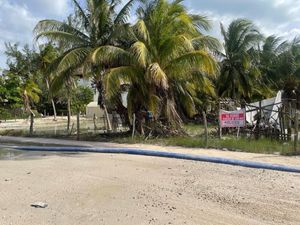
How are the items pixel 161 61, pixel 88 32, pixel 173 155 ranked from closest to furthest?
pixel 173 155 → pixel 161 61 → pixel 88 32

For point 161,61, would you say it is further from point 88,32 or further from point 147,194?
point 147,194

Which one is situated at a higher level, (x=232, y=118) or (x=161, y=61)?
(x=161, y=61)

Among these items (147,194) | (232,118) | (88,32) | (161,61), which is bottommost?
(147,194)

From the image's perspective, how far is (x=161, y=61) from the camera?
64.8 feet

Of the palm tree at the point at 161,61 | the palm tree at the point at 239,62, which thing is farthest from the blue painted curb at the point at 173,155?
the palm tree at the point at 239,62

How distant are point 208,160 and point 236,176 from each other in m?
2.61

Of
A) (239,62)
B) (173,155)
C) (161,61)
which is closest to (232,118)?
(161,61)

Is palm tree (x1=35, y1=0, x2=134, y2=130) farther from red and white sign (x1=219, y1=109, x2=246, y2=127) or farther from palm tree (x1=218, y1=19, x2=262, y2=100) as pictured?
palm tree (x1=218, y1=19, x2=262, y2=100)

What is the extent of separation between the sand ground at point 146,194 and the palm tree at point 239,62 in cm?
2292

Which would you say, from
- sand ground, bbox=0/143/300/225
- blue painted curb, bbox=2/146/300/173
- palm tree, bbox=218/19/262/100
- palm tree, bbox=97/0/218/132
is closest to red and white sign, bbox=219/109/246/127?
palm tree, bbox=97/0/218/132

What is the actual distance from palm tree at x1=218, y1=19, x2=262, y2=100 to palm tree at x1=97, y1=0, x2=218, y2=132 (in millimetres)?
14171

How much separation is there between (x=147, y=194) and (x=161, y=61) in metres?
11.9

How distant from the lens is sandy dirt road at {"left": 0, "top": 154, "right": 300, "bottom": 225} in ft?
22.8

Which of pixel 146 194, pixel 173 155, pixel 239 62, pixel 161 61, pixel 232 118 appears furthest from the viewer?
pixel 239 62
